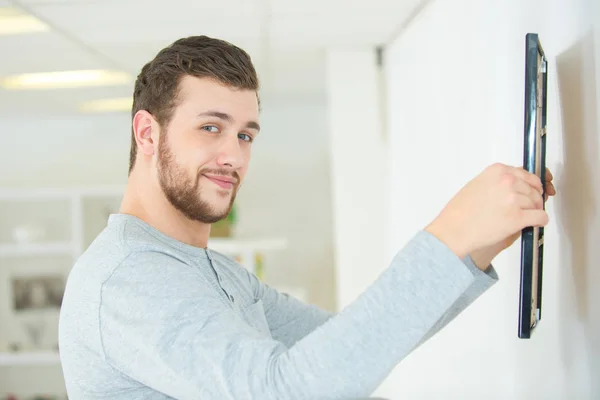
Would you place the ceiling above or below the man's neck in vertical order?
above

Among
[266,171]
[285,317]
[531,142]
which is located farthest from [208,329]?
[266,171]

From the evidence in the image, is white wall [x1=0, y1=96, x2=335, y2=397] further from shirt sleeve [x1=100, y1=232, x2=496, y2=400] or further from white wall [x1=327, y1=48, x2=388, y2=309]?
shirt sleeve [x1=100, y1=232, x2=496, y2=400]

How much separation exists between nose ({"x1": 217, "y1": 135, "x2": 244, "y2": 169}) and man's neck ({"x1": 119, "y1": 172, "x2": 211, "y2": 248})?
13 centimetres

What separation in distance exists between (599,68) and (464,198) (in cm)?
45

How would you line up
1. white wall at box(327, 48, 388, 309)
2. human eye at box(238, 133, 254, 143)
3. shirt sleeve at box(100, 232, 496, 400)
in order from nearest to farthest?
1. shirt sleeve at box(100, 232, 496, 400)
2. human eye at box(238, 133, 254, 143)
3. white wall at box(327, 48, 388, 309)

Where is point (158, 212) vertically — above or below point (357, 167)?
below

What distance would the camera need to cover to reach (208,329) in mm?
925

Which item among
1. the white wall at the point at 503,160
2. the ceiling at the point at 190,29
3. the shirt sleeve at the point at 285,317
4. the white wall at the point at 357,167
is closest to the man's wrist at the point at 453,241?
the white wall at the point at 503,160

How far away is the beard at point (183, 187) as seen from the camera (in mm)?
1254

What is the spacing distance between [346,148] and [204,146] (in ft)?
7.50

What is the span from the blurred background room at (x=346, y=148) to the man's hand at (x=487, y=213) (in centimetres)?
37

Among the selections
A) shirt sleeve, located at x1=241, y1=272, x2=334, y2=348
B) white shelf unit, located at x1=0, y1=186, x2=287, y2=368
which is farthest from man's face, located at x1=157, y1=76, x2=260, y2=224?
white shelf unit, located at x1=0, y1=186, x2=287, y2=368

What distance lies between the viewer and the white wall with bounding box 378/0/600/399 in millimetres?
1244

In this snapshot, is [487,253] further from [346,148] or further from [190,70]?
[346,148]
